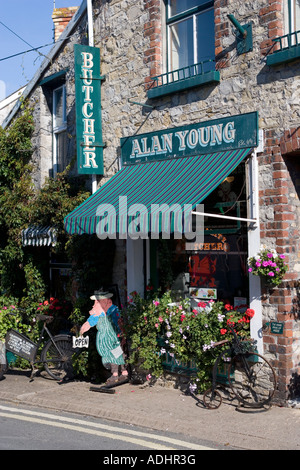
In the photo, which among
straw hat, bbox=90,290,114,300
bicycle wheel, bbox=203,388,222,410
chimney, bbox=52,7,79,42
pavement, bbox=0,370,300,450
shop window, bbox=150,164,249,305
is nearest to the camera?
pavement, bbox=0,370,300,450

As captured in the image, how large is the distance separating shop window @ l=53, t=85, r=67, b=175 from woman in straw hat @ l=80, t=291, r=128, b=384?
146 inches

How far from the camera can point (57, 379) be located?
9875 millimetres

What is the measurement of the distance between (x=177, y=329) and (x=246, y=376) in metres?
1.30

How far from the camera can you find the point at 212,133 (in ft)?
27.4

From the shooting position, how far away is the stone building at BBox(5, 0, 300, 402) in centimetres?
760

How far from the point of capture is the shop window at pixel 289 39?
7.30 m

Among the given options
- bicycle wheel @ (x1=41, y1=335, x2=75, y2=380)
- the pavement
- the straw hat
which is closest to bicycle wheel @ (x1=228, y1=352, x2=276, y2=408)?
the pavement

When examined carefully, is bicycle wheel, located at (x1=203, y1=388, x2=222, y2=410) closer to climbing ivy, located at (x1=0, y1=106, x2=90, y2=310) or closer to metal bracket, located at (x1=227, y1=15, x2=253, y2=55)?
climbing ivy, located at (x1=0, y1=106, x2=90, y2=310)

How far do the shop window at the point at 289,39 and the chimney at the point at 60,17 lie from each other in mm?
7370

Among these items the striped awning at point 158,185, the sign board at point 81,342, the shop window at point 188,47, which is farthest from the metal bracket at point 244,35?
the sign board at point 81,342

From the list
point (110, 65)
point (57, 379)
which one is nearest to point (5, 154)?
point (110, 65)
